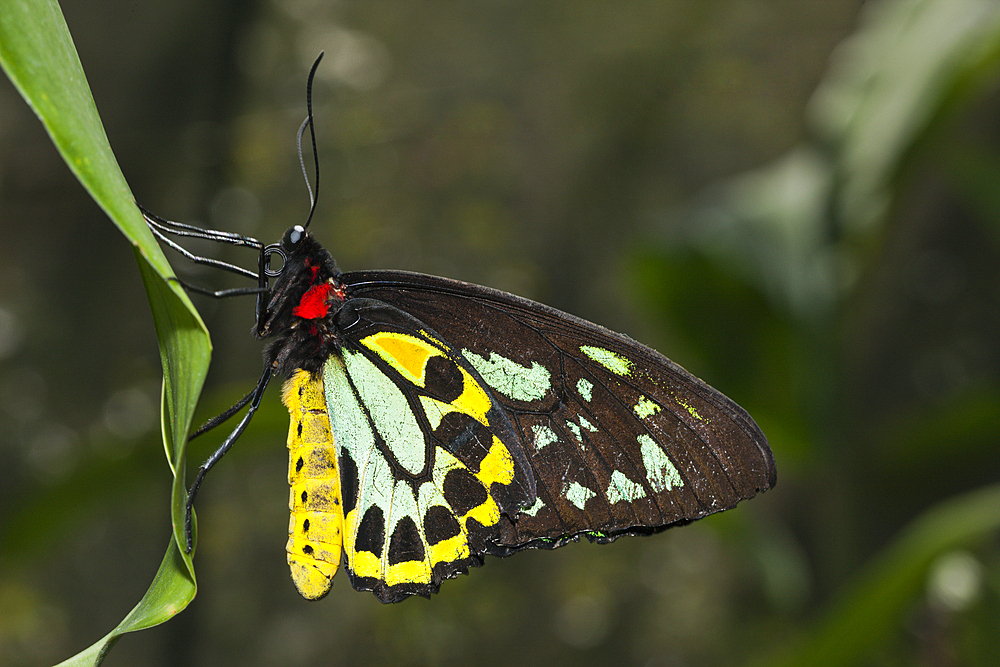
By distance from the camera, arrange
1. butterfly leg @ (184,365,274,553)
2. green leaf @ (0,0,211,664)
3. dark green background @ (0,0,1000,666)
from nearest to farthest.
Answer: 1. green leaf @ (0,0,211,664)
2. butterfly leg @ (184,365,274,553)
3. dark green background @ (0,0,1000,666)

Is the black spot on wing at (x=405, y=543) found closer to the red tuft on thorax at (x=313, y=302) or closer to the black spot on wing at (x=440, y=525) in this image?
the black spot on wing at (x=440, y=525)

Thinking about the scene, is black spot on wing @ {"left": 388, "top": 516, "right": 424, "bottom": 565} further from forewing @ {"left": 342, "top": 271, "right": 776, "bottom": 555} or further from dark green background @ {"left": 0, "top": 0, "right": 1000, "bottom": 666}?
dark green background @ {"left": 0, "top": 0, "right": 1000, "bottom": 666}

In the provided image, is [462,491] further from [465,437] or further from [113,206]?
[113,206]

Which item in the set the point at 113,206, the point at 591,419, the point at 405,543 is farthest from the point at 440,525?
the point at 113,206

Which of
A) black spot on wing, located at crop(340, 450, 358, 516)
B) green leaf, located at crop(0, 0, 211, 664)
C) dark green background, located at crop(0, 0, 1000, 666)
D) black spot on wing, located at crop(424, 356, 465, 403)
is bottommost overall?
green leaf, located at crop(0, 0, 211, 664)

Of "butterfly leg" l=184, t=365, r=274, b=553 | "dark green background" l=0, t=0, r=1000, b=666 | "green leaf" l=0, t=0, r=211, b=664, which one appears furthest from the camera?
"dark green background" l=0, t=0, r=1000, b=666

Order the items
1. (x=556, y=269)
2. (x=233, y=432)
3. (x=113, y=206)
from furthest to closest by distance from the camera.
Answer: (x=556, y=269)
(x=233, y=432)
(x=113, y=206)

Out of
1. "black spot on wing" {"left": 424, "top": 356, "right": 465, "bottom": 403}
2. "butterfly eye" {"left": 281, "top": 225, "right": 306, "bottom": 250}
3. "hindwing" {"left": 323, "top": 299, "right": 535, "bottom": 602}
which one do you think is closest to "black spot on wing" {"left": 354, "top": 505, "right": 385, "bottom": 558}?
"hindwing" {"left": 323, "top": 299, "right": 535, "bottom": 602}

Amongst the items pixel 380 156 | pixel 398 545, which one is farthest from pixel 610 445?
pixel 380 156

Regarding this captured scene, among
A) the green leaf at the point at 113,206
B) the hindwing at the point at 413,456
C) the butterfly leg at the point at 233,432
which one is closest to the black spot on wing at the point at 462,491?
the hindwing at the point at 413,456
